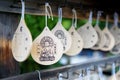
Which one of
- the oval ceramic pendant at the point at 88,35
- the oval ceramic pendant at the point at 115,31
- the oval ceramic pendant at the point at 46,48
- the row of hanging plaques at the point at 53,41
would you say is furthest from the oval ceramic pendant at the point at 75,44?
the oval ceramic pendant at the point at 115,31

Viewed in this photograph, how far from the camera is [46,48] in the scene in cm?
90

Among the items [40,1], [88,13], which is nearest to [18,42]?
[40,1]

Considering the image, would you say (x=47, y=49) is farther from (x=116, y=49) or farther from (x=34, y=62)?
(x=116, y=49)

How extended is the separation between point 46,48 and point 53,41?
40 millimetres

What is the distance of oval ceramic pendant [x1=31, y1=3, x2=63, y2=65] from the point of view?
35.0 inches

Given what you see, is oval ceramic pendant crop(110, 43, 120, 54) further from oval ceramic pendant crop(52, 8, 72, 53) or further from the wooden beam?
oval ceramic pendant crop(52, 8, 72, 53)

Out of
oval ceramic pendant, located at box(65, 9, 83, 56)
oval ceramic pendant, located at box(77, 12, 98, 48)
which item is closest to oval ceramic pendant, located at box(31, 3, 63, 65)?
oval ceramic pendant, located at box(65, 9, 83, 56)

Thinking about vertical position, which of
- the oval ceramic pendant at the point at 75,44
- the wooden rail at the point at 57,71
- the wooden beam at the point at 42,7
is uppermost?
the wooden beam at the point at 42,7

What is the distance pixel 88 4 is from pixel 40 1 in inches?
15.7

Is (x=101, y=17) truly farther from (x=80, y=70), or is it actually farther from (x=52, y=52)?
(x=52, y=52)

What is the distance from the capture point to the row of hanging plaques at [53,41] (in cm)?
82

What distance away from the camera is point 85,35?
4.04ft

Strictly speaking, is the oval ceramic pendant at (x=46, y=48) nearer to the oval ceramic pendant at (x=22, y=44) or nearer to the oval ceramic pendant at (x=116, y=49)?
the oval ceramic pendant at (x=22, y=44)

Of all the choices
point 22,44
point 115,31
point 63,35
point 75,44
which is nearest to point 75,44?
point 75,44
